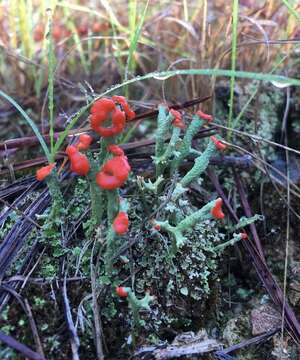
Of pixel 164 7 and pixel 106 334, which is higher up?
pixel 164 7

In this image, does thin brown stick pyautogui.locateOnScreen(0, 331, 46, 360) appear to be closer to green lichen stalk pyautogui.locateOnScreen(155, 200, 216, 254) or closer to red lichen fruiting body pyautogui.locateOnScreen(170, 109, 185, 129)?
green lichen stalk pyautogui.locateOnScreen(155, 200, 216, 254)

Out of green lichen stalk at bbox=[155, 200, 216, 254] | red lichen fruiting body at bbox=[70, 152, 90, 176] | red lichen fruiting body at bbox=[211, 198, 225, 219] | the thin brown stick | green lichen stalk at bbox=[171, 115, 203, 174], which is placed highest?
red lichen fruiting body at bbox=[70, 152, 90, 176]

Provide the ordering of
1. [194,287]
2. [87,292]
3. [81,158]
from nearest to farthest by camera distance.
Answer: [81,158]
[87,292]
[194,287]

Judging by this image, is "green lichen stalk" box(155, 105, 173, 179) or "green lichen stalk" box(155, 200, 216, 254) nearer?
"green lichen stalk" box(155, 200, 216, 254)

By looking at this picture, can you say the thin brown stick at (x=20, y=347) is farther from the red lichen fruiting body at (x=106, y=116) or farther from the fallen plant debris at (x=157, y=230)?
the red lichen fruiting body at (x=106, y=116)

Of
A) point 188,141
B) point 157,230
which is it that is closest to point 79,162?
point 157,230

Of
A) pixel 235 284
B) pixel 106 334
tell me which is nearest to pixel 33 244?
pixel 106 334

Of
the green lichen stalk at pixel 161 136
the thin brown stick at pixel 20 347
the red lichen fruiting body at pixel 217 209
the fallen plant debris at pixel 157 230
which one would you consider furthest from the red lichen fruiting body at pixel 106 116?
the thin brown stick at pixel 20 347

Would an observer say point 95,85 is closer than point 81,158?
No

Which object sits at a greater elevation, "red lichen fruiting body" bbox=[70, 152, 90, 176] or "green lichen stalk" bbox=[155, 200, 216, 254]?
"red lichen fruiting body" bbox=[70, 152, 90, 176]

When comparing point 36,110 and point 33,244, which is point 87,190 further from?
point 36,110

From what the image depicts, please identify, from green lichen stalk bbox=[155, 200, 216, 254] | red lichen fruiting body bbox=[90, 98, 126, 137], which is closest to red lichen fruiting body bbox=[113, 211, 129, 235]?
green lichen stalk bbox=[155, 200, 216, 254]
